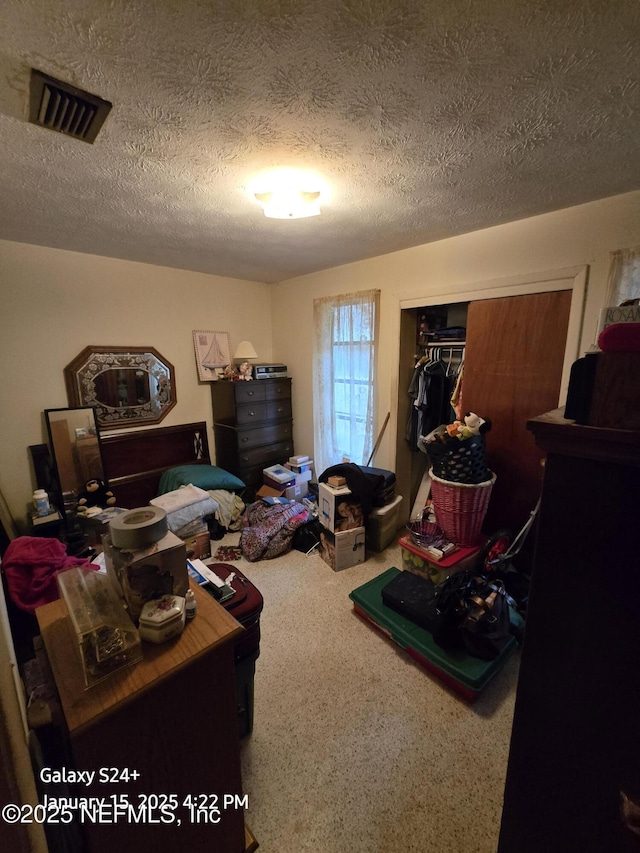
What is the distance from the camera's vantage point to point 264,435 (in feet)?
12.0

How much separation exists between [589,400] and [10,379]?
3.45m

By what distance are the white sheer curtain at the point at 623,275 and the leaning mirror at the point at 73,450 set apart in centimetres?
375

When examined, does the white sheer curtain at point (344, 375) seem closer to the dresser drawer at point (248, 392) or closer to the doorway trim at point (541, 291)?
the doorway trim at point (541, 291)

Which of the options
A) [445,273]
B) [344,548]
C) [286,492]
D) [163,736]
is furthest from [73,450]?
[445,273]

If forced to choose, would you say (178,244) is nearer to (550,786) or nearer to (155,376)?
(155,376)

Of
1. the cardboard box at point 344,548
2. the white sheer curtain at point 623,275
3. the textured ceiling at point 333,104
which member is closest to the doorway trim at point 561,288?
the white sheer curtain at point 623,275

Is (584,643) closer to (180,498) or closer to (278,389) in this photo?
(180,498)

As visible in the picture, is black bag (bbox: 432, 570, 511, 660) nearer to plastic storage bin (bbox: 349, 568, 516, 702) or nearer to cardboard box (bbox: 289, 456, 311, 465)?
plastic storage bin (bbox: 349, 568, 516, 702)

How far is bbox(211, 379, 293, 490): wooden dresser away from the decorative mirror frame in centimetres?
51

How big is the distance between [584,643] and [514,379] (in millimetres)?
1919

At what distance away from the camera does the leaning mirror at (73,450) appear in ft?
8.82

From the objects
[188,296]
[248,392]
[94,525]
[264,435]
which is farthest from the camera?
[264,435]

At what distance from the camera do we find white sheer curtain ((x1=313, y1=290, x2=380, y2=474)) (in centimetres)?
299

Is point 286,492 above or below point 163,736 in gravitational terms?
below
